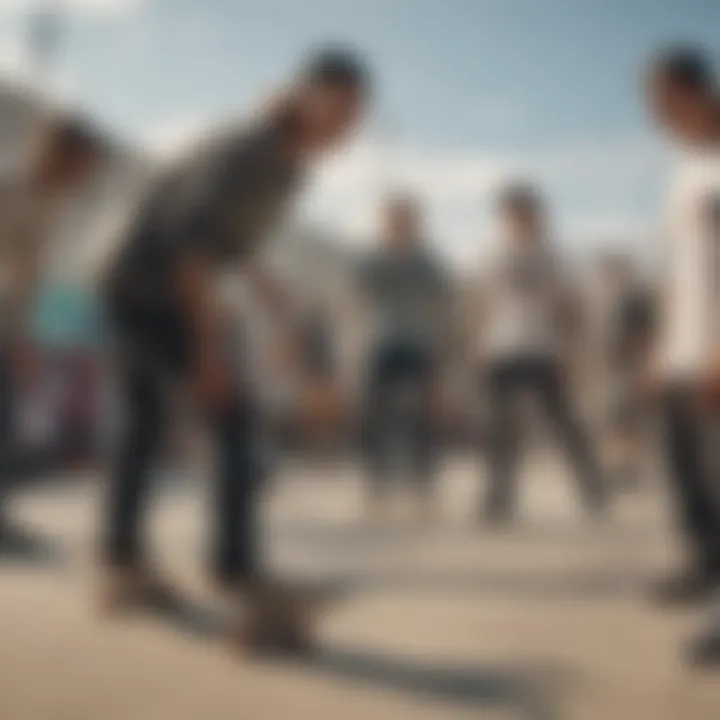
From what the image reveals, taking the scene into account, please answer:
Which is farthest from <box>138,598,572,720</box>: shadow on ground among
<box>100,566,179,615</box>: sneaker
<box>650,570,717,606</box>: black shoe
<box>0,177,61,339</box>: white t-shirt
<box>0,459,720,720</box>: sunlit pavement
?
<box>0,177,61,339</box>: white t-shirt

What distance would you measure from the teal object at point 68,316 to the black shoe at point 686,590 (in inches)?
39.1

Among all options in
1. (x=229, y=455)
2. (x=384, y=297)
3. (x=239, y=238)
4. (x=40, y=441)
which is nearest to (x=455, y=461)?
(x=384, y=297)

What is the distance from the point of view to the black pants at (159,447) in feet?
4.60

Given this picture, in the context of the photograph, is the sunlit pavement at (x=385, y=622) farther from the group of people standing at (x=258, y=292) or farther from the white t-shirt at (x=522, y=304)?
the white t-shirt at (x=522, y=304)

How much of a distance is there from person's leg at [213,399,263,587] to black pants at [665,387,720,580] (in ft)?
2.09

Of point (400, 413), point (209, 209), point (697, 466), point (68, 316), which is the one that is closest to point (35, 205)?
point (68, 316)

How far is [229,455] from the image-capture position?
1.41 metres

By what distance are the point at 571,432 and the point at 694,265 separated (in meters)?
0.49

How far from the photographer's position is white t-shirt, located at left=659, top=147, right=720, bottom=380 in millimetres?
1373

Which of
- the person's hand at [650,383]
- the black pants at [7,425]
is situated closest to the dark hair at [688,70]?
the person's hand at [650,383]

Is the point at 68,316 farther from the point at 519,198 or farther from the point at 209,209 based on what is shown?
the point at 519,198

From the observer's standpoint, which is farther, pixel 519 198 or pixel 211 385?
pixel 519 198

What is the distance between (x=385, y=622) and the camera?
1.39 metres

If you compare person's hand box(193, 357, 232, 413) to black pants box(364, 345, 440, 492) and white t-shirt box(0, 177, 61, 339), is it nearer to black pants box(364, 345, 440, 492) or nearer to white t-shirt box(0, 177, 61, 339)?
black pants box(364, 345, 440, 492)
